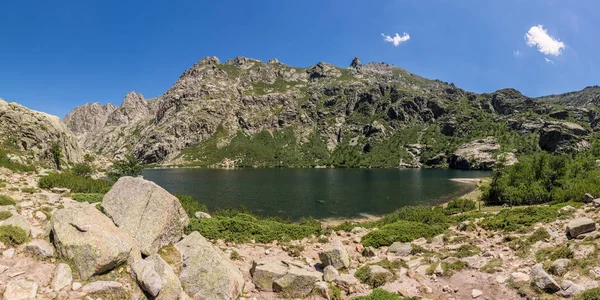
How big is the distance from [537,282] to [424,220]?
2242 cm

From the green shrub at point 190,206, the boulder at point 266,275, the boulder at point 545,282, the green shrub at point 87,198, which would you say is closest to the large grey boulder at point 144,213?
the boulder at point 266,275

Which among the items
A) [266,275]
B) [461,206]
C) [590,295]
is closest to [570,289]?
[590,295]

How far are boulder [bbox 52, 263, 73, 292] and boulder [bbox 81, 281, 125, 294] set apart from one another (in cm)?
62

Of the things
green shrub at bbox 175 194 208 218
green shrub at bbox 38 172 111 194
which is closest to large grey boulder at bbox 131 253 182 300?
green shrub at bbox 175 194 208 218

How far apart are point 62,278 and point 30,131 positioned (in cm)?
5134

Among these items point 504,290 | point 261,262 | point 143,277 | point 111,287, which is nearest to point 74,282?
point 111,287

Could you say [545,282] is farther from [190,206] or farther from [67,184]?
[67,184]

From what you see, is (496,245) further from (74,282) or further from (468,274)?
(74,282)

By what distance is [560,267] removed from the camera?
12383mm

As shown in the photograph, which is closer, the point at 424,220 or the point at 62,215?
the point at 62,215

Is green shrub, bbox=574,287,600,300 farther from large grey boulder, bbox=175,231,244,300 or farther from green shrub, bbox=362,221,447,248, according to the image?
large grey boulder, bbox=175,231,244,300

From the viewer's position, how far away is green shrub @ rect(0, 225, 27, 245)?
10781mm

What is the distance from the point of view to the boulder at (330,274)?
1444cm

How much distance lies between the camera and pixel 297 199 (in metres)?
74.5
